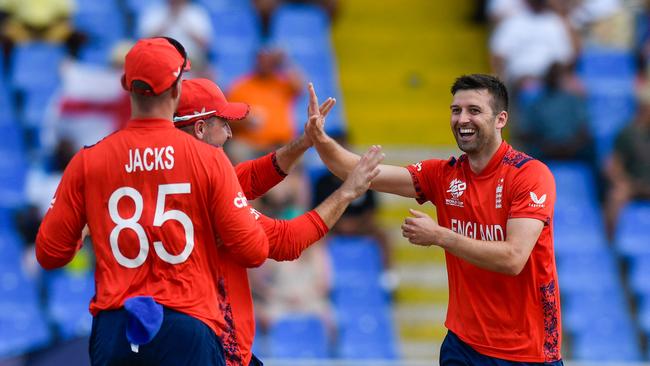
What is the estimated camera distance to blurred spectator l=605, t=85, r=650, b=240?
12.0 meters

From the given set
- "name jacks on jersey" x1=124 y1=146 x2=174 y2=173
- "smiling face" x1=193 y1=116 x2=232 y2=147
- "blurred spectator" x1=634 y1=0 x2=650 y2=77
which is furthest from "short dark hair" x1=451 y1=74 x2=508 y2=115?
"blurred spectator" x1=634 y1=0 x2=650 y2=77

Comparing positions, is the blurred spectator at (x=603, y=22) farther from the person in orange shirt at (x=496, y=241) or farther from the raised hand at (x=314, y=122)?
the raised hand at (x=314, y=122)

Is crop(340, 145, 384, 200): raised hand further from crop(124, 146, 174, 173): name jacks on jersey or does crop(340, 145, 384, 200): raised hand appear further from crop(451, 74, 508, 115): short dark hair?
crop(124, 146, 174, 173): name jacks on jersey

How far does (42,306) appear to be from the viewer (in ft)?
35.3

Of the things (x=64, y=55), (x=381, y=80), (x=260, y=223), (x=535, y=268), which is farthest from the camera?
(x=381, y=80)

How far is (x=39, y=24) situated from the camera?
41.0ft

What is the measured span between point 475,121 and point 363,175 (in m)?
0.69

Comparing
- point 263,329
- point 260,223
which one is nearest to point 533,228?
point 260,223

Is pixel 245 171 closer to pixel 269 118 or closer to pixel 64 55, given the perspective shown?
pixel 269 118

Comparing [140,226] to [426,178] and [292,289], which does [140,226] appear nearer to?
[426,178]

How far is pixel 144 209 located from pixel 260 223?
650mm

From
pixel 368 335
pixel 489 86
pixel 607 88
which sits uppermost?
pixel 607 88

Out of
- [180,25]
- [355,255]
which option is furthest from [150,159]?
[180,25]

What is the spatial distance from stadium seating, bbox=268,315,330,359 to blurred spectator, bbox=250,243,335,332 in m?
0.06
